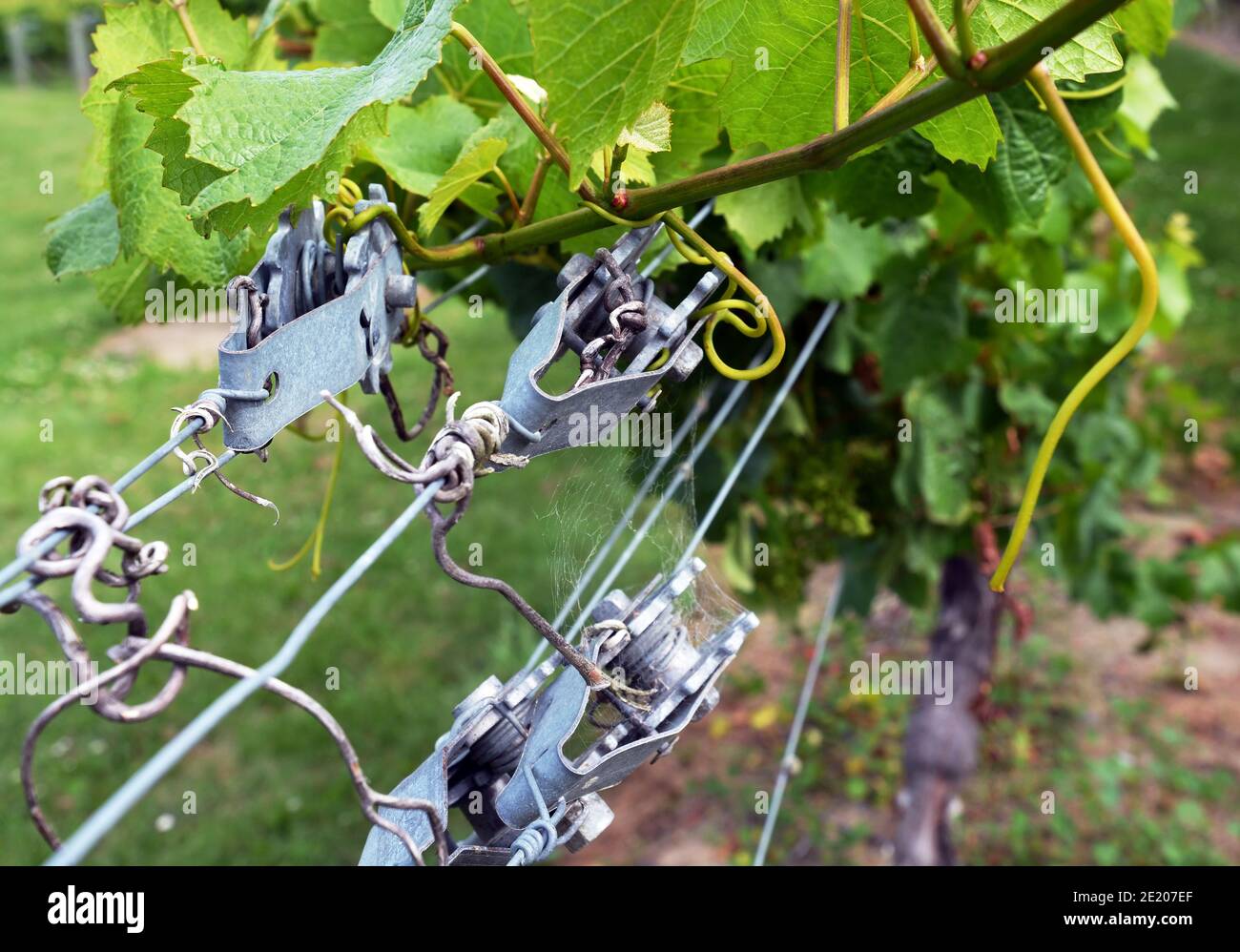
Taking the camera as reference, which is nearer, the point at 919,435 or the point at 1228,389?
the point at 919,435

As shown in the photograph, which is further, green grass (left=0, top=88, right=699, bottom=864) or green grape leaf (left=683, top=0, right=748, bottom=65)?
green grass (left=0, top=88, right=699, bottom=864)

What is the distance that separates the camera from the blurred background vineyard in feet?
8.43

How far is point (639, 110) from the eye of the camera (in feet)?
1.68

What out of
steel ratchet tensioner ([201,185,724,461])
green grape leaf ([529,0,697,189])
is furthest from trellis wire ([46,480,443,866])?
green grape leaf ([529,0,697,189])

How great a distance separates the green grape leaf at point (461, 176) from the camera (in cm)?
65

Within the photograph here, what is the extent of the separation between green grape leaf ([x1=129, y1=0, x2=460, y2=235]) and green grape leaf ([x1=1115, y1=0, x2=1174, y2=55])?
69cm

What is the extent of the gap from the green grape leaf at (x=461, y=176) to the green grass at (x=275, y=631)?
1.05 m

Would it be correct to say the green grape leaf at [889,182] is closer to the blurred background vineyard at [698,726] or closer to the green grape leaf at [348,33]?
the green grape leaf at [348,33]

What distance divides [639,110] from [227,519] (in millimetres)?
3666

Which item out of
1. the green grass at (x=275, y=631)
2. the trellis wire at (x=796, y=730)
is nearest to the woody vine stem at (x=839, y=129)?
the trellis wire at (x=796, y=730)

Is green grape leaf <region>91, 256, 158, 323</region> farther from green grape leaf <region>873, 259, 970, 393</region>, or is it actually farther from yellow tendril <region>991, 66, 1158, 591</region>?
green grape leaf <region>873, 259, 970, 393</region>

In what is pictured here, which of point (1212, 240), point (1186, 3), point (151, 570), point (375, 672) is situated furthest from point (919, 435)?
point (1212, 240)

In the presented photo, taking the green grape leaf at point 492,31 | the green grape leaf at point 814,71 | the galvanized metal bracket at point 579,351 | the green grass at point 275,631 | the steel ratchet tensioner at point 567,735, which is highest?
the green grape leaf at point 492,31

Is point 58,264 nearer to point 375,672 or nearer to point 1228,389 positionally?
point 375,672
